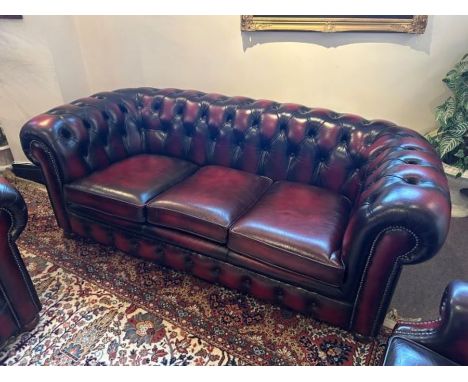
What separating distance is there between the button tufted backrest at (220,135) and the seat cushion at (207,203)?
0.21 m

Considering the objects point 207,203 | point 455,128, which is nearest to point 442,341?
point 207,203

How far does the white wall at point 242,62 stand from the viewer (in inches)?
78.7

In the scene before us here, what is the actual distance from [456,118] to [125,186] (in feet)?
6.43

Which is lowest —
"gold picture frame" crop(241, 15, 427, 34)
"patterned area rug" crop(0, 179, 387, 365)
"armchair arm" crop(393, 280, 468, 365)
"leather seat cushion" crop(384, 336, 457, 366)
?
"patterned area rug" crop(0, 179, 387, 365)

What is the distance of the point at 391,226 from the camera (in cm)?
116

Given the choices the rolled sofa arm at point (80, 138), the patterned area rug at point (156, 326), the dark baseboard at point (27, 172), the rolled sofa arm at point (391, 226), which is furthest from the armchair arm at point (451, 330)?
the dark baseboard at point (27, 172)

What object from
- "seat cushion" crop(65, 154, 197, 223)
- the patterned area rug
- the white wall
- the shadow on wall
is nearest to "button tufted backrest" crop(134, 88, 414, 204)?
"seat cushion" crop(65, 154, 197, 223)

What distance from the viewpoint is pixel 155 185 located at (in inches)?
72.5

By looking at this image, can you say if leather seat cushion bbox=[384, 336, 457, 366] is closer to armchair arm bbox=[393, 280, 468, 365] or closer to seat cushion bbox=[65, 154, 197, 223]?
armchair arm bbox=[393, 280, 468, 365]

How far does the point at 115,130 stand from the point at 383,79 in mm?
1723

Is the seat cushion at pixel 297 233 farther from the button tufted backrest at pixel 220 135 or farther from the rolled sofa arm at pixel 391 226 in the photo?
the button tufted backrest at pixel 220 135

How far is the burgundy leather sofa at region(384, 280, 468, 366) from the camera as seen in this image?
0.93m

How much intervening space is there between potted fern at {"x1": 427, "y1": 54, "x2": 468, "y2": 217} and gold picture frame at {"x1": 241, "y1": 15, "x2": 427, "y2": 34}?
35cm

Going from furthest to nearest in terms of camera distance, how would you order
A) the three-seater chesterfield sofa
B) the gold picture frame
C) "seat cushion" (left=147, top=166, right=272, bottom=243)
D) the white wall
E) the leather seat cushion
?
the white wall
the gold picture frame
"seat cushion" (left=147, top=166, right=272, bottom=243)
the three-seater chesterfield sofa
the leather seat cushion
